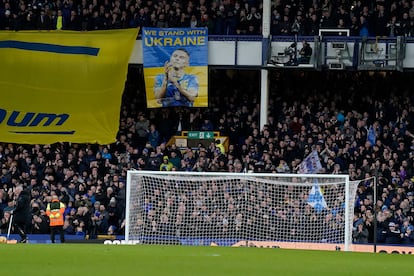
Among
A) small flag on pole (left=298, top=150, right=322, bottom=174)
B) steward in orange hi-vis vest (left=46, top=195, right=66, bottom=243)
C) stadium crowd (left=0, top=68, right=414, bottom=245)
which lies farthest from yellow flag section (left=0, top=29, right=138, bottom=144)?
steward in orange hi-vis vest (left=46, top=195, right=66, bottom=243)

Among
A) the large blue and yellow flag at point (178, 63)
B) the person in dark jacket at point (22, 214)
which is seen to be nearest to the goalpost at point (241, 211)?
the person in dark jacket at point (22, 214)

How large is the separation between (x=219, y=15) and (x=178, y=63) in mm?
2171

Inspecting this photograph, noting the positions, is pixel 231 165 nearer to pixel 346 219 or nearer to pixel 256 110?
pixel 256 110

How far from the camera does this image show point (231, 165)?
3256cm

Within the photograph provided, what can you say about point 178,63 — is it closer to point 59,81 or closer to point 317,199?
point 59,81

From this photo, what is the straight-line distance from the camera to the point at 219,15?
36969 mm

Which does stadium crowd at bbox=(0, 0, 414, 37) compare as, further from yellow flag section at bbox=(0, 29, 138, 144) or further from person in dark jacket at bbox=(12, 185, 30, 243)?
person in dark jacket at bbox=(12, 185, 30, 243)

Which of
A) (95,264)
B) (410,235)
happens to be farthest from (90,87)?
(95,264)

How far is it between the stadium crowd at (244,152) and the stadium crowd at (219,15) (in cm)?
223

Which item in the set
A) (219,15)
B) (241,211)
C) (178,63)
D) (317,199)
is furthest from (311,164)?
(219,15)

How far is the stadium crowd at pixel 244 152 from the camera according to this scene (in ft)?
93.0

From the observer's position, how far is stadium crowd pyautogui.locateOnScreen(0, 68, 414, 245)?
2836 centimetres

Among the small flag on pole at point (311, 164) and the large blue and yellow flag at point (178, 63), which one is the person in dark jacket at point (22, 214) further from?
the large blue and yellow flag at point (178, 63)

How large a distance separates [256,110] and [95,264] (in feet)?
66.5
